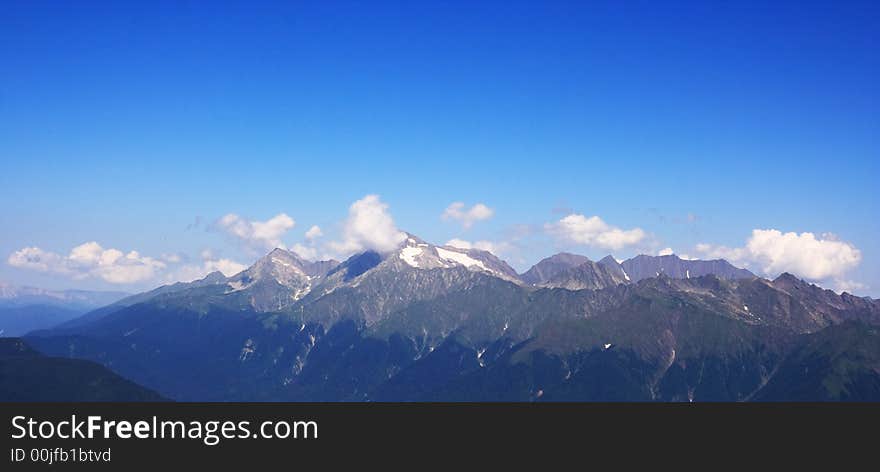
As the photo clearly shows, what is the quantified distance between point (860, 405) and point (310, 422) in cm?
4932

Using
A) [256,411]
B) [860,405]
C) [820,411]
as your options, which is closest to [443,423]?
[256,411]

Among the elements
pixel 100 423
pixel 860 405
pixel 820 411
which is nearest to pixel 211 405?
pixel 100 423

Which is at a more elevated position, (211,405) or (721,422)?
(211,405)

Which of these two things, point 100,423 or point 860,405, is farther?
point 860,405

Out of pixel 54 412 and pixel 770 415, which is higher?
pixel 54 412

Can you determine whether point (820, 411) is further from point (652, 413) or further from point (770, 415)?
point (652, 413)

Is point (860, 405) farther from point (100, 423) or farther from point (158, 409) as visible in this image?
point (100, 423)

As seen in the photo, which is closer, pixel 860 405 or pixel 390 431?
pixel 390 431

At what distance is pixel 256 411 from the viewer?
6125 cm

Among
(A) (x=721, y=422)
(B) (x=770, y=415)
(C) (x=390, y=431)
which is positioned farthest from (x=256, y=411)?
(B) (x=770, y=415)

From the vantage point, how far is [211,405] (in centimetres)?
6356

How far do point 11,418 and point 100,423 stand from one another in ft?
31.6

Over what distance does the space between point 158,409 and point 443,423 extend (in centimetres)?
2363

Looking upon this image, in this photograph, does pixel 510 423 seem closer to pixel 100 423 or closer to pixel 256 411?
pixel 256 411
